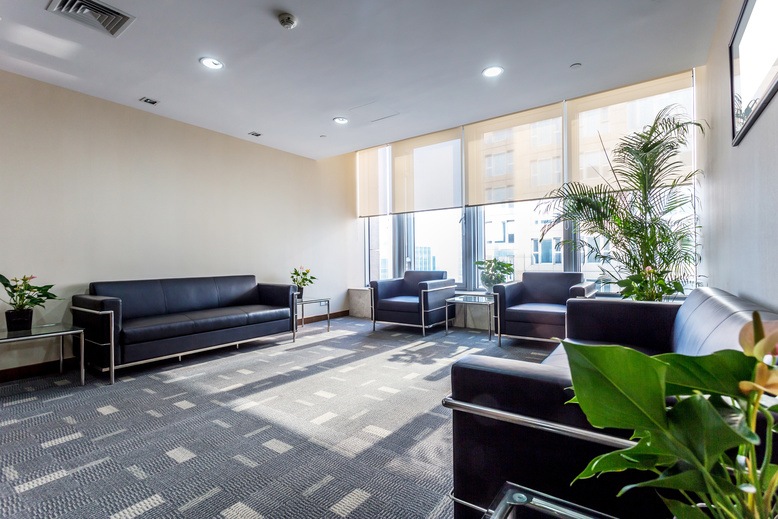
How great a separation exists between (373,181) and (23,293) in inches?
187

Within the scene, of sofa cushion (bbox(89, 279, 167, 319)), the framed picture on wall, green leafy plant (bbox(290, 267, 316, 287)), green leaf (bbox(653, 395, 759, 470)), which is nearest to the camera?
green leaf (bbox(653, 395, 759, 470))

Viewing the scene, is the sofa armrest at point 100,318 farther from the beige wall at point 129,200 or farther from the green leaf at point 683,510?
the green leaf at point 683,510

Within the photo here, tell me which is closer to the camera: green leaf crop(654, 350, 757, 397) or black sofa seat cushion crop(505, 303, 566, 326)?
green leaf crop(654, 350, 757, 397)

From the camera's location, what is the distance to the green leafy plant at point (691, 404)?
462mm

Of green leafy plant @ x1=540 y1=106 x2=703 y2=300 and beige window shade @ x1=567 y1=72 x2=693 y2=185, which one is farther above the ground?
beige window shade @ x1=567 y1=72 x2=693 y2=185

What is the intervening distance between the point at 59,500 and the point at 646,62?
16.2 ft

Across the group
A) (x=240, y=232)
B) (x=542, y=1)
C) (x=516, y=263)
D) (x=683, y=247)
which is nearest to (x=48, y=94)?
(x=240, y=232)

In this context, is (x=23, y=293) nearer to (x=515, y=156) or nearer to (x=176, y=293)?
(x=176, y=293)

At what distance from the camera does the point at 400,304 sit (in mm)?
5078

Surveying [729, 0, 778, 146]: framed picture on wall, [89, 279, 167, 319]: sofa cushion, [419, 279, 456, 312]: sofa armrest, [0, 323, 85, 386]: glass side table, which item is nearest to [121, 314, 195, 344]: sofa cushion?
[89, 279, 167, 319]: sofa cushion

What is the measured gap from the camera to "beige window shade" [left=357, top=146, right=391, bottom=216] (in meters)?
6.47

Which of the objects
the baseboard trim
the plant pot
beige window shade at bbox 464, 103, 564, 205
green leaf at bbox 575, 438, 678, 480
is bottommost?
the baseboard trim

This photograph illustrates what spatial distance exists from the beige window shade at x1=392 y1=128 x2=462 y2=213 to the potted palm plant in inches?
177

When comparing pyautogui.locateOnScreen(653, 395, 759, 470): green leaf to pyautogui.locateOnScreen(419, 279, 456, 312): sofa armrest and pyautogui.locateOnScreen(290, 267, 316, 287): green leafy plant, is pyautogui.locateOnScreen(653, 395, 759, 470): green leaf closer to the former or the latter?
pyautogui.locateOnScreen(419, 279, 456, 312): sofa armrest
